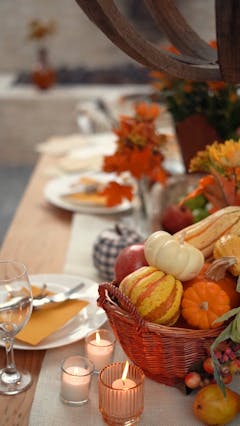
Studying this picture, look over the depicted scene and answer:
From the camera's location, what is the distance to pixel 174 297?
3.21 ft

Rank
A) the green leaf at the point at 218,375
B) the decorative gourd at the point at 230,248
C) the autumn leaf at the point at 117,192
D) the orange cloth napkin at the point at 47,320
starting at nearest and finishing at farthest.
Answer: the green leaf at the point at 218,375 → the decorative gourd at the point at 230,248 → the orange cloth napkin at the point at 47,320 → the autumn leaf at the point at 117,192

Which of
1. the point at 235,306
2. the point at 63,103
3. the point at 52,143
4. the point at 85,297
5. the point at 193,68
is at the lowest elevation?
the point at 63,103

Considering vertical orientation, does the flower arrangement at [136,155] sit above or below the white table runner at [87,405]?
above

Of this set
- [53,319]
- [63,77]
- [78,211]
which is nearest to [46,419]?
[53,319]

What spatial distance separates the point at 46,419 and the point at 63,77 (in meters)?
4.46

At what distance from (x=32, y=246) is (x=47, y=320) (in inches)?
18.6

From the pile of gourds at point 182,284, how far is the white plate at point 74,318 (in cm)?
21

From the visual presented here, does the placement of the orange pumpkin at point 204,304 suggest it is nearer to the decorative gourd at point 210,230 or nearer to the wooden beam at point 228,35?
the decorative gourd at point 210,230

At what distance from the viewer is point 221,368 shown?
3.02 feet

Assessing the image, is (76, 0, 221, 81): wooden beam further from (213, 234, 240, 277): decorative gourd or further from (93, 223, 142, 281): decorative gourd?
(93, 223, 142, 281): decorative gourd

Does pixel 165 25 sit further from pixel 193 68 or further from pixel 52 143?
pixel 52 143

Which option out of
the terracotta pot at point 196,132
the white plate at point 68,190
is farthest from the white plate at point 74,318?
the terracotta pot at point 196,132

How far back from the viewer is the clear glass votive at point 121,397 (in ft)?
2.99

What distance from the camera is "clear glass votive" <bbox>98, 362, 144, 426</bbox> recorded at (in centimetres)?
91
